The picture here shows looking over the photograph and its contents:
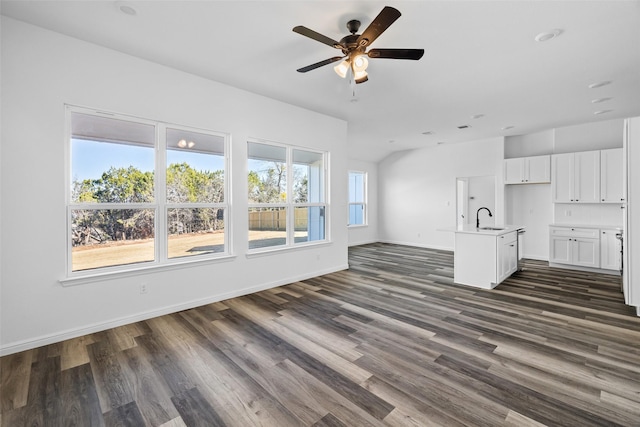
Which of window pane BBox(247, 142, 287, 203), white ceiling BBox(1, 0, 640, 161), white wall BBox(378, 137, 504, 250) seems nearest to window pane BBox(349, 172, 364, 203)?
white wall BBox(378, 137, 504, 250)

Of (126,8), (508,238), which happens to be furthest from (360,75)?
(508,238)

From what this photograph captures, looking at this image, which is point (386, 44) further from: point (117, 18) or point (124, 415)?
point (124, 415)

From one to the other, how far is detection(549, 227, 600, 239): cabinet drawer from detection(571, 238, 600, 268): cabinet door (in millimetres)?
94

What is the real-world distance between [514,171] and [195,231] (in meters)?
6.83

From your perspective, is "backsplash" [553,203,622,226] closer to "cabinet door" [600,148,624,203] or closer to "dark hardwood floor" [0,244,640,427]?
"cabinet door" [600,148,624,203]

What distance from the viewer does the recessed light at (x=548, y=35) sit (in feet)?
8.87

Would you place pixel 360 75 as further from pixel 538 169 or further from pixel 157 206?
pixel 538 169

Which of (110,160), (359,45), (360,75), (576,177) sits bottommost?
(110,160)

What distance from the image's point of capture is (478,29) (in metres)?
2.70

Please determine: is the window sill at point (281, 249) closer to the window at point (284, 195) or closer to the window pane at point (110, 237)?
the window at point (284, 195)

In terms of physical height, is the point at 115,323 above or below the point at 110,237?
below

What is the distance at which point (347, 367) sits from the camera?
234 centimetres

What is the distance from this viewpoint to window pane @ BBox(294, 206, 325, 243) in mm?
5004

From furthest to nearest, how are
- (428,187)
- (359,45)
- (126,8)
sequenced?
(428,187) < (359,45) < (126,8)
